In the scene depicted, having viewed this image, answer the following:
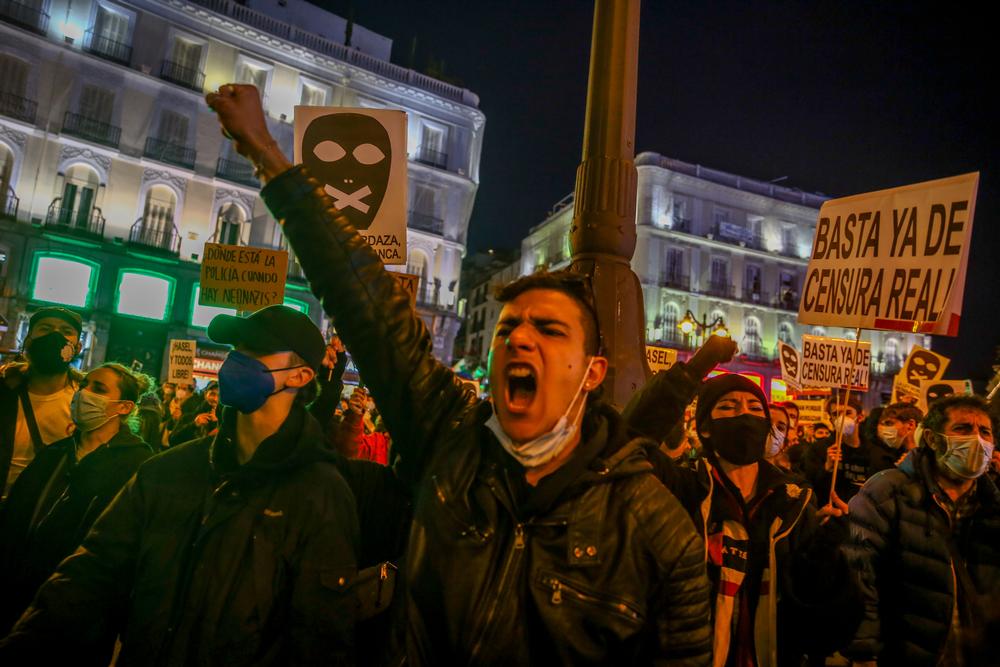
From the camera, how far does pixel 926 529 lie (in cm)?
325

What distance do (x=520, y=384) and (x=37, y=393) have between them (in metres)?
3.47

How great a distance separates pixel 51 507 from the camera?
3016 mm

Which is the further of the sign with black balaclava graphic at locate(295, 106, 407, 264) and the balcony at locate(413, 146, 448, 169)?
the balcony at locate(413, 146, 448, 169)

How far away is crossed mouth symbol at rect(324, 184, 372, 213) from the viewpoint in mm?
4055

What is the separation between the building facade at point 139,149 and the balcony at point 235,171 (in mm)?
64

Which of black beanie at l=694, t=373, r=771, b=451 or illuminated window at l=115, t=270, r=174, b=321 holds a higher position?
illuminated window at l=115, t=270, r=174, b=321

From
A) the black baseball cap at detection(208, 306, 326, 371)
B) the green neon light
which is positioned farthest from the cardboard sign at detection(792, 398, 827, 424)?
the green neon light

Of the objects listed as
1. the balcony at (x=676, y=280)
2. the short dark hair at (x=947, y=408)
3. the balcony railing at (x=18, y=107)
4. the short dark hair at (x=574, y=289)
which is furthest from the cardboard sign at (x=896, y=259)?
the balcony at (x=676, y=280)

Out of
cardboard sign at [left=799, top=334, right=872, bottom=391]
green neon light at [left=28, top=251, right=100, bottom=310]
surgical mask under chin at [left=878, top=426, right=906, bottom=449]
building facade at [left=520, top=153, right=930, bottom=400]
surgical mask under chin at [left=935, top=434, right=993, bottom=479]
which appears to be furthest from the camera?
building facade at [left=520, top=153, right=930, bottom=400]

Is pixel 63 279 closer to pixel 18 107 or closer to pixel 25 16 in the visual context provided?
pixel 18 107

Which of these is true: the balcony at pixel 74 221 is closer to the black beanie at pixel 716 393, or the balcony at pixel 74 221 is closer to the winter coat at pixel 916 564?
the black beanie at pixel 716 393

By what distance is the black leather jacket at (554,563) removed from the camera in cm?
161

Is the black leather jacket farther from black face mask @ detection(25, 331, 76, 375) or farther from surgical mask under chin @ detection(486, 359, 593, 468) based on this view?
black face mask @ detection(25, 331, 76, 375)

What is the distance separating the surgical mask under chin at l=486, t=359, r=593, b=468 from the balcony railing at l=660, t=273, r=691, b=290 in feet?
132
